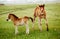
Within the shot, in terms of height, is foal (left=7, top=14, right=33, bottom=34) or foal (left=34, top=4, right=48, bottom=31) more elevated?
foal (left=34, top=4, right=48, bottom=31)

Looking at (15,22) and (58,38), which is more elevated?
(15,22)

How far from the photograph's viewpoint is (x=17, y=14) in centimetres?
231

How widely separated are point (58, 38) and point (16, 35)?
0.59 meters

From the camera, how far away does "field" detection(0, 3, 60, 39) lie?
2.29m

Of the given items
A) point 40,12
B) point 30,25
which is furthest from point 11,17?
point 40,12

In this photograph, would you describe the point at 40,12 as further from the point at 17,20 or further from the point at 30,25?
the point at 17,20

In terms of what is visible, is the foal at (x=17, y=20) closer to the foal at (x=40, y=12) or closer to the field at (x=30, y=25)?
the field at (x=30, y=25)

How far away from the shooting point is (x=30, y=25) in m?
2.33

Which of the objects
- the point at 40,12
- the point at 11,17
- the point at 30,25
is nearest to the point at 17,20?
the point at 11,17

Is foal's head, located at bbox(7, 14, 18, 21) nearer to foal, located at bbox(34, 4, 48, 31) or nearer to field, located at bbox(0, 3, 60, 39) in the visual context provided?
field, located at bbox(0, 3, 60, 39)

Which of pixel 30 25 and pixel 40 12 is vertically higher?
pixel 40 12

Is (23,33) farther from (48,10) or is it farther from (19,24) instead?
(48,10)

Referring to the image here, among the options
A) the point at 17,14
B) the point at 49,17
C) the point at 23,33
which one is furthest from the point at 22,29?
the point at 49,17

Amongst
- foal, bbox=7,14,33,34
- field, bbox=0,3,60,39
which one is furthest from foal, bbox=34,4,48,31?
foal, bbox=7,14,33,34
